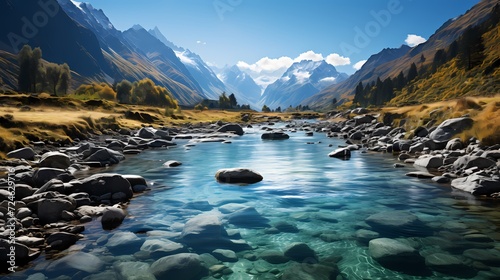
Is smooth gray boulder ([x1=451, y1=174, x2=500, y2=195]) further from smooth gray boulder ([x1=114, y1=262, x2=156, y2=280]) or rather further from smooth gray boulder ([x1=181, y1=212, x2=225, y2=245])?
smooth gray boulder ([x1=114, y1=262, x2=156, y2=280])

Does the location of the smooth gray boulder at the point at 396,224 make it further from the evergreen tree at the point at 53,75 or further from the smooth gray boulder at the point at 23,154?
the evergreen tree at the point at 53,75

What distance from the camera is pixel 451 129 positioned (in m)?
26.0

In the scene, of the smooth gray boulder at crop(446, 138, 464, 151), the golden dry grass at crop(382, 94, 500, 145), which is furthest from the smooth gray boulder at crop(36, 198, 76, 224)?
the smooth gray boulder at crop(446, 138, 464, 151)

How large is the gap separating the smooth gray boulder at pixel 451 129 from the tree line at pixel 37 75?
357ft

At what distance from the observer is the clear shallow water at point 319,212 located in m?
8.21

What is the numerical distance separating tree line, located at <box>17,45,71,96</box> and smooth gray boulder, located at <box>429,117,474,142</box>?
10873 centimetres

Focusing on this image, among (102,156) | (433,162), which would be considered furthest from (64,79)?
(433,162)

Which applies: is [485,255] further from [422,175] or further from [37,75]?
[37,75]

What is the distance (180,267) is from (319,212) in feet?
21.5

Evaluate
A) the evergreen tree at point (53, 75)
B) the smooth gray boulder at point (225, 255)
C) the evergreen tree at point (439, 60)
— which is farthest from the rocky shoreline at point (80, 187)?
the evergreen tree at point (439, 60)

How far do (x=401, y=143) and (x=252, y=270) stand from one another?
1035 inches

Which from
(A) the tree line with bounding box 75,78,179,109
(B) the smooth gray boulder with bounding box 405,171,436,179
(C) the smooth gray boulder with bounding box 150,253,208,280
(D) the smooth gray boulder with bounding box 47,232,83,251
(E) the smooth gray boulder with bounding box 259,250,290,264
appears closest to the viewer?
(C) the smooth gray boulder with bounding box 150,253,208,280

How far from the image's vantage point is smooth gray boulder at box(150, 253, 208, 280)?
301 inches

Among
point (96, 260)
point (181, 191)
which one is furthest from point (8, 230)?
point (181, 191)
